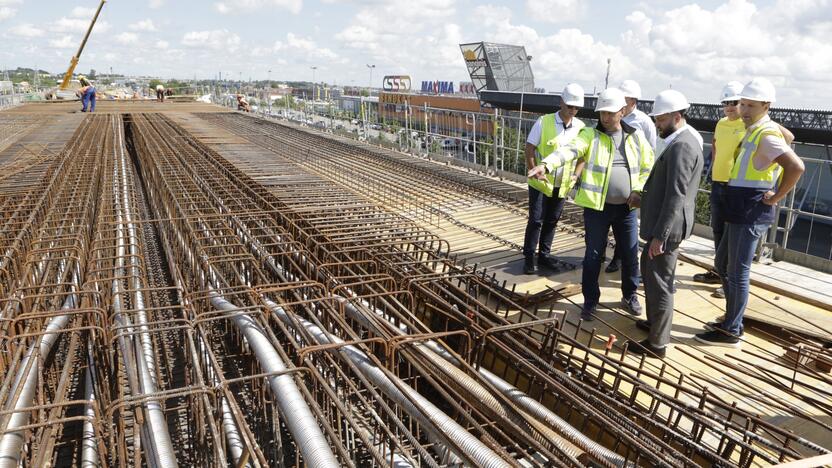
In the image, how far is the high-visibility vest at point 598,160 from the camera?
443 centimetres

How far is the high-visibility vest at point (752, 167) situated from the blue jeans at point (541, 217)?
5.36 ft

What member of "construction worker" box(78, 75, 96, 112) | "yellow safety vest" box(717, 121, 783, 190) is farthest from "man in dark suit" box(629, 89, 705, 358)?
"construction worker" box(78, 75, 96, 112)

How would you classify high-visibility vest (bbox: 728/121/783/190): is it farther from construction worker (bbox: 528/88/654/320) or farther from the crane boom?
the crane boom

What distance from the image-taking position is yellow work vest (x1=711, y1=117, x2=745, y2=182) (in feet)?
16.2

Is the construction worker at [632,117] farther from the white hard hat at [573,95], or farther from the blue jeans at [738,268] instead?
the blue jeans at [738,268]

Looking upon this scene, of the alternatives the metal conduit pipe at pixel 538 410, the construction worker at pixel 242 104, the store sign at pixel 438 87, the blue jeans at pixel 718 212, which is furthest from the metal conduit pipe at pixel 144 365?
the store sign at pixel 438 87

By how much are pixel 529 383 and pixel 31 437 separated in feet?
9.68

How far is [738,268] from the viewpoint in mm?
4062

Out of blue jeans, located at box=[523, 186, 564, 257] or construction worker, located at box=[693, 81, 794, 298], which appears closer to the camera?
construction worker, located at box=[693, 81, 794, 298]

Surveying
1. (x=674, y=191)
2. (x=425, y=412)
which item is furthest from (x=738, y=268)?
(x=425, y=412)

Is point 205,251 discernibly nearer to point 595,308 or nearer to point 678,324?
point 595,308

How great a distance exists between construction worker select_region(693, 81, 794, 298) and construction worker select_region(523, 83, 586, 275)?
124cm

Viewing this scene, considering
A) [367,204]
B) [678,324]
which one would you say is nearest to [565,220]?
[367,204]

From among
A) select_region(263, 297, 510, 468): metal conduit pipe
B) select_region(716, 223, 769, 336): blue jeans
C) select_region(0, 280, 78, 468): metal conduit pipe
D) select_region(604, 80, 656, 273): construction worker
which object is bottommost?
select_region(0, 280, 78, 468): metal conduit pipe
